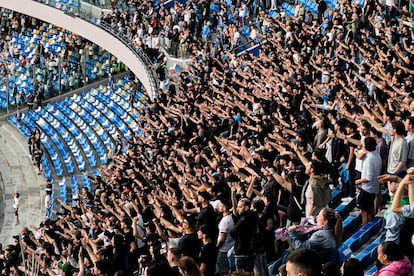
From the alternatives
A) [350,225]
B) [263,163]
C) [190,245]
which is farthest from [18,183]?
[190,245]

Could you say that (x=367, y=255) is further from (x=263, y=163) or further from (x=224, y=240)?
(x=263, y=163)

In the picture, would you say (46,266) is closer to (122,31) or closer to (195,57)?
(195,57)

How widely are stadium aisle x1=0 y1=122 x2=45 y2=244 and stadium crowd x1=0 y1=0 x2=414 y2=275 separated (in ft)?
11.7

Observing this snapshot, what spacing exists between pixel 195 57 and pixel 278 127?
11.0 meters

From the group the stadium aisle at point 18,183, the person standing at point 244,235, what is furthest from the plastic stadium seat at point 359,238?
the stadium aisle at point 18,183

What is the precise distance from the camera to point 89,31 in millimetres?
32625

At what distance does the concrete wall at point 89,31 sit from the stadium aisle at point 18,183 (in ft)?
16.7

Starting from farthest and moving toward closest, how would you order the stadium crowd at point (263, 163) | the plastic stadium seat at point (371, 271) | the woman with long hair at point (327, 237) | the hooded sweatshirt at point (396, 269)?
1. the plastic stadium seat at point (371, 271)
2. the stadium crowd at point (263, 163)
3. the woman with long hair at point (327, 237)
4. the hooded sweatshirt at point (396, 269)

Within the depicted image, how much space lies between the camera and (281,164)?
1129 centimetres

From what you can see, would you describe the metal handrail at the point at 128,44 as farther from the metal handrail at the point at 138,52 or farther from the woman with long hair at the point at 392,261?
the woman with long hair at the point at 392,261

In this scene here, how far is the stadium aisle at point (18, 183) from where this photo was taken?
77.9ft

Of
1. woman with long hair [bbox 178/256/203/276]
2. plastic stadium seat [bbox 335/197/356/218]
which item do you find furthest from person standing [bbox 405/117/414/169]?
woman with long hair [bbox 178/256/203/276]

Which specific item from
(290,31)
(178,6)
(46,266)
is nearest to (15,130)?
(178,6)

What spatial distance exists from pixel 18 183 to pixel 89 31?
8.87 metres
